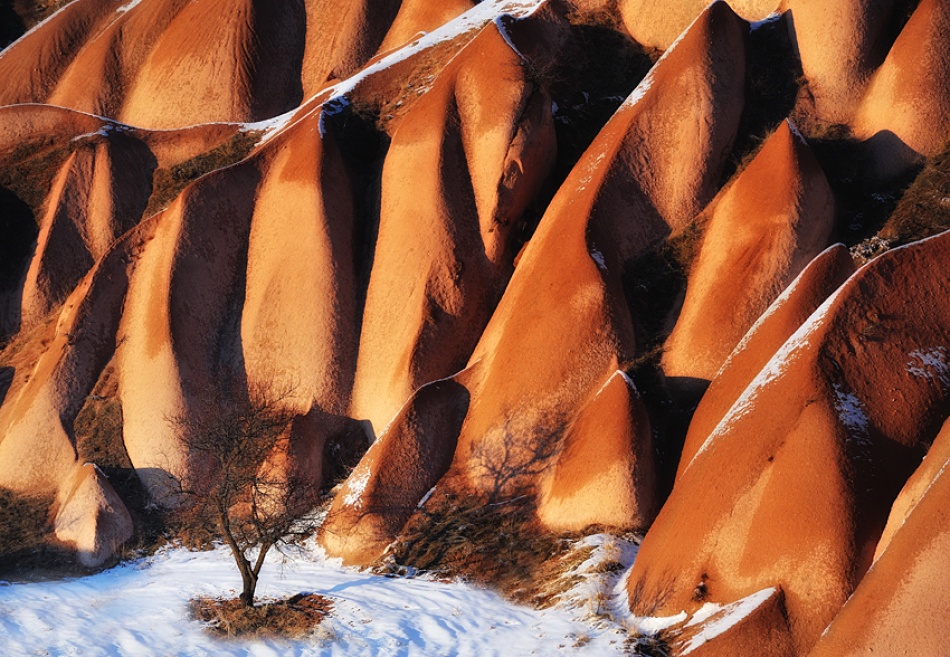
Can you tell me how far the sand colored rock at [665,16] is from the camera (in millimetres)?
23969

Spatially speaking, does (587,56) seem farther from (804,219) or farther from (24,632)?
(24,632)

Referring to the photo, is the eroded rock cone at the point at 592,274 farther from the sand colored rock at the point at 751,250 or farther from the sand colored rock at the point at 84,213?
the sand colored rock at the point at 84,213

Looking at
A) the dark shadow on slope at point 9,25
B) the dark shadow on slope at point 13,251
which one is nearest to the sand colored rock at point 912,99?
the dark shadow on slope at point 13,251

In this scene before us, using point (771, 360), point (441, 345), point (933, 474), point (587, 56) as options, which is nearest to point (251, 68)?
point (587, 56)

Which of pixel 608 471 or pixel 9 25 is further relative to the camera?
pixel 9 25

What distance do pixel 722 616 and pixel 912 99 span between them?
11351 mm

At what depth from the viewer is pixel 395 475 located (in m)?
19.1

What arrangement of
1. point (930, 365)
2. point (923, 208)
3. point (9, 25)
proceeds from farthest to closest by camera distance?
point (9, 25)
point (923, 208)
point (930, 365)

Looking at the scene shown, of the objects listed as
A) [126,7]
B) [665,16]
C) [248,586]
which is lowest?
[248,586]

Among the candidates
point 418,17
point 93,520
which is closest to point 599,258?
point 93,520

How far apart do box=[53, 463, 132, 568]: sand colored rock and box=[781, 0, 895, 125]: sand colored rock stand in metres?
15.3

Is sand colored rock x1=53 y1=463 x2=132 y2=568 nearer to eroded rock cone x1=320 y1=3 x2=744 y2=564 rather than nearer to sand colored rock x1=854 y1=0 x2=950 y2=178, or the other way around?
eroded rock cone x1=320 y1=3 x2=744 y2=564

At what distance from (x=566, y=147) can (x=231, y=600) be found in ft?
36.9

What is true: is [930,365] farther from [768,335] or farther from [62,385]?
[62,385]
